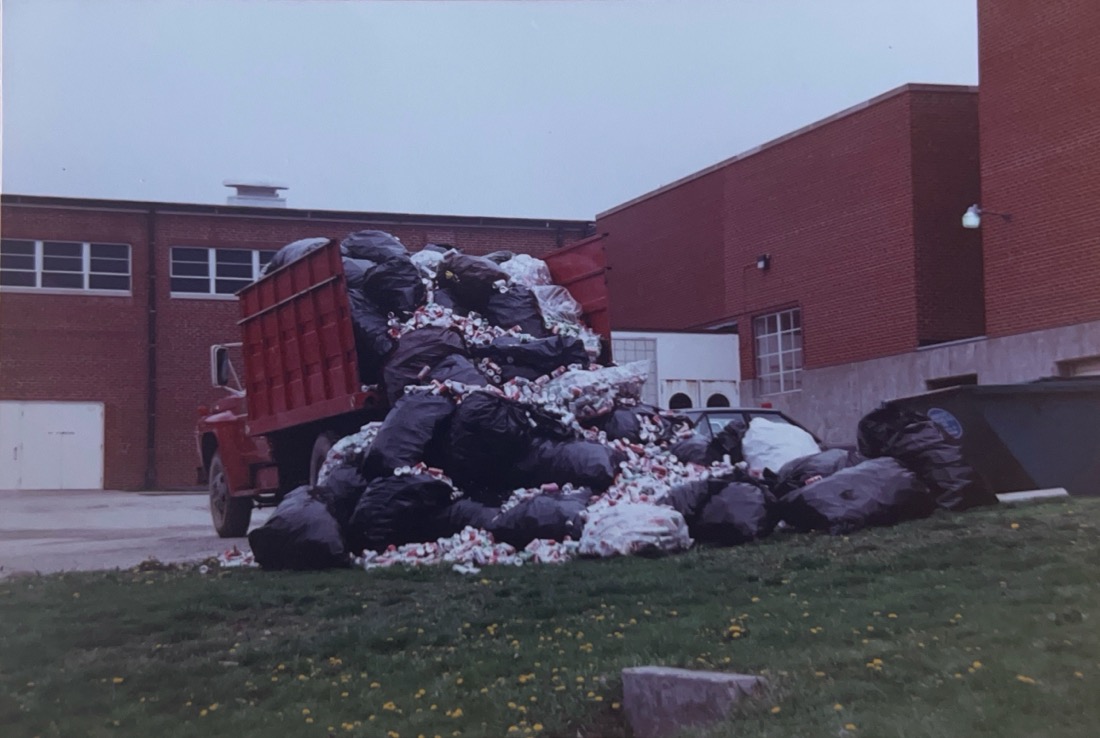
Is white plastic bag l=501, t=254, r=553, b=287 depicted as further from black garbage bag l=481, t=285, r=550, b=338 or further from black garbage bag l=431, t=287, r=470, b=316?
black garbage bag l=431, t=287, r=470, b=316

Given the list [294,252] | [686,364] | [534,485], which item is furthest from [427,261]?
[686,364]

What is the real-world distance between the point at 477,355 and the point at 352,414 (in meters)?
1.12

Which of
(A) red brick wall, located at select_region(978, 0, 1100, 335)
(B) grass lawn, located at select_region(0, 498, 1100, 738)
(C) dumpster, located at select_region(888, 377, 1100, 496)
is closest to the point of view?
(B) grass lawn, located at select_region(0, 498, 1100, 738)

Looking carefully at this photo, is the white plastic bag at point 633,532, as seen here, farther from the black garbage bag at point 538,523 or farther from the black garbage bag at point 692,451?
the black garbage bag at point 692,451

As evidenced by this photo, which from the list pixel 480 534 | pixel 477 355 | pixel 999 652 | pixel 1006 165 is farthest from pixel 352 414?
pixel 1006 165

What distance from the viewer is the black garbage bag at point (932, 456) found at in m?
8.28

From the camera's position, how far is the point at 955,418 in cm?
895

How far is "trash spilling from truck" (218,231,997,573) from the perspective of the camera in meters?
7.87

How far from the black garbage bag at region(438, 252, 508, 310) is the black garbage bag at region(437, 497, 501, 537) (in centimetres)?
274

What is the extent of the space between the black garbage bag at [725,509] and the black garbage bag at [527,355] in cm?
203

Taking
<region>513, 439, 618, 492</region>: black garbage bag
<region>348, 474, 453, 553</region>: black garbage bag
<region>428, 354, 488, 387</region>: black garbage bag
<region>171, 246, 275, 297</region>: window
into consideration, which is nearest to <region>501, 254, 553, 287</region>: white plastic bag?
<region>428, 354, 488, 387</region>: black garbage bag

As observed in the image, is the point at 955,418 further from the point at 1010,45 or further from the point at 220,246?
the point at 220,246

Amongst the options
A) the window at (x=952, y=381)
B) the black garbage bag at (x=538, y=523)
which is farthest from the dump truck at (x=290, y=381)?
the window at (x=952, y=381)

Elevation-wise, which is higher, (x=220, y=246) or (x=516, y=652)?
(x=220, y=246)
